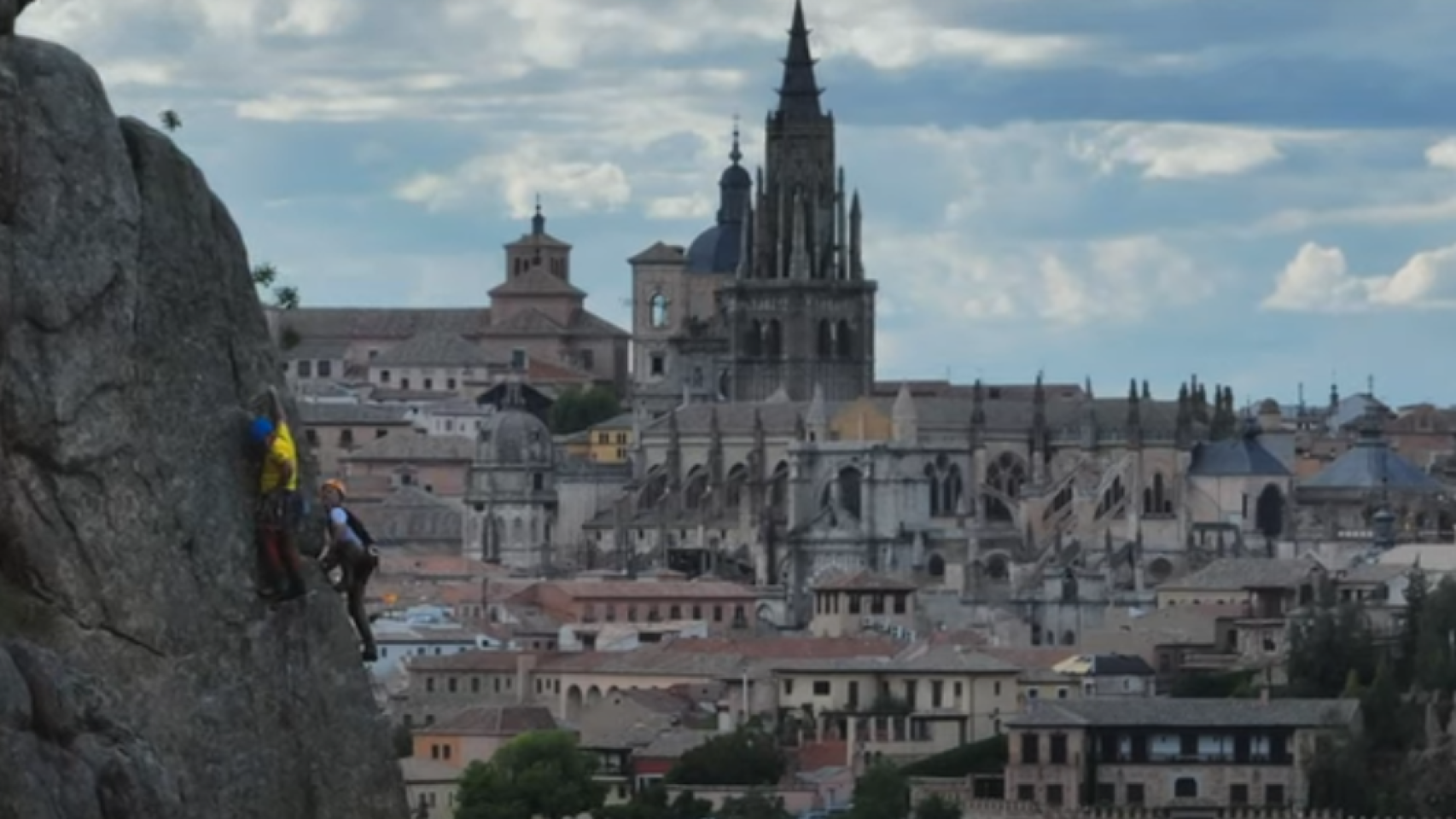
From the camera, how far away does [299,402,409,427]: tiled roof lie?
172250mm

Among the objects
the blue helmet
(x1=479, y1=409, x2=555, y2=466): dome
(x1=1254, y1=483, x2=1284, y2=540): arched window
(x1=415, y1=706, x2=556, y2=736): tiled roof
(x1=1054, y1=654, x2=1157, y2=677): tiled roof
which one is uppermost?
(x1=479, y1=409, x2=555, y2=466): dome

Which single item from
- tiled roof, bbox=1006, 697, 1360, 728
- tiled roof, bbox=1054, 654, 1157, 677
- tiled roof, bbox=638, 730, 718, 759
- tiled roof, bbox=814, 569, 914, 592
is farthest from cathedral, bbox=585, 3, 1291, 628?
tiled roof, bbox=1006, 697, 1360, 728

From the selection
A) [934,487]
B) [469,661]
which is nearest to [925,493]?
[934,487]

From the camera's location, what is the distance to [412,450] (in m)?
168

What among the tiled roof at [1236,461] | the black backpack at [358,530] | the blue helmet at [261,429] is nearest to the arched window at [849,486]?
the tiled roof at [1236,461]

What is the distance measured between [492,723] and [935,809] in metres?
13.9

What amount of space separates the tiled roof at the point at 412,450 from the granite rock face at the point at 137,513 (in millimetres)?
152295

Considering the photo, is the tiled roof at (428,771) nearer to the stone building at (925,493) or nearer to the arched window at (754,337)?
the stone building at (925,493)

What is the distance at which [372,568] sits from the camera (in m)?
12.7

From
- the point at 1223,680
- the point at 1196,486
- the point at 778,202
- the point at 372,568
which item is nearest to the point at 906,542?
the point at 1196,486

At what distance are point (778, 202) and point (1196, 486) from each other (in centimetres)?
2606

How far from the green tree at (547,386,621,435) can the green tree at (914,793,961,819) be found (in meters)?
89.5

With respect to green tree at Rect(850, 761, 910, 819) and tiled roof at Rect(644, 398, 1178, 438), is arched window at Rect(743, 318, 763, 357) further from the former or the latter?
green tree at Rect(850, 761, 910, 819)

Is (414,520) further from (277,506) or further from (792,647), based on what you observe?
(277,506)
